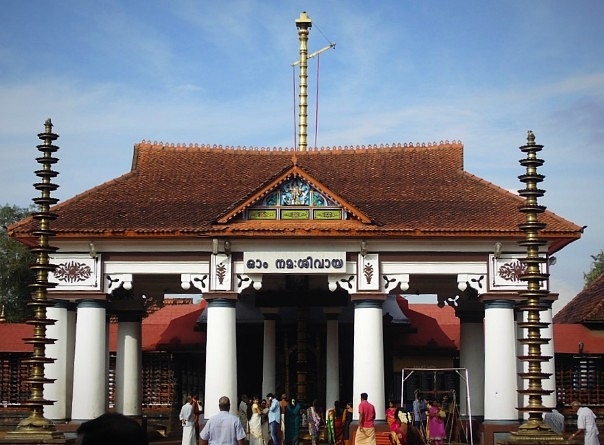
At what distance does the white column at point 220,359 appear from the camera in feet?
99.8

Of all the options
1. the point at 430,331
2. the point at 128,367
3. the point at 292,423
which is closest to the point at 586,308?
the point at 430,331

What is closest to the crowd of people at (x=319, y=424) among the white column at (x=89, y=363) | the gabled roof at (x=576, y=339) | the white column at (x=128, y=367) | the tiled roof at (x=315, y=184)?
the gabled roof at (x=576, y=339)

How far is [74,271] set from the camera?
104 feet

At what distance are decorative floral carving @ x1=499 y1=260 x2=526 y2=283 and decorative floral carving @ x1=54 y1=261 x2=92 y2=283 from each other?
1137cm

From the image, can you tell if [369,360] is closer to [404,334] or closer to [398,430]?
[398,430]

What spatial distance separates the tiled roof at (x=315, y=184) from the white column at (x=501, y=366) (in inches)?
91.5

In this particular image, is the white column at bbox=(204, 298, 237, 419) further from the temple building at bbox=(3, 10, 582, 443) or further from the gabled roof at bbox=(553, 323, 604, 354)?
the gabled roof at bbox=(553, 323, 604, 354)

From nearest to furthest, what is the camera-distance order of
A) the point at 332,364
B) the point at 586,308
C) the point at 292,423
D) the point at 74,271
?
1. the point at 292,423
2. the point at 74,271
3. the point at 332,364
4. the point at 586,308

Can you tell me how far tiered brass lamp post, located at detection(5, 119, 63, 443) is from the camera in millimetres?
21141

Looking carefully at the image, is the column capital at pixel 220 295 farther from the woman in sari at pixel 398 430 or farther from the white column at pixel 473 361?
the white column at pixel 473 361

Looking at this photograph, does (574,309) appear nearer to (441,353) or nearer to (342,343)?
(441,353)

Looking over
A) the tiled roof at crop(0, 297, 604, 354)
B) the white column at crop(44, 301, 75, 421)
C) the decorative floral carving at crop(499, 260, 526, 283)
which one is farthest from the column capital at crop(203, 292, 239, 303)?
the tiled roof at crop(0, 297, 604, 354)

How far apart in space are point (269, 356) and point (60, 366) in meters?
8.49

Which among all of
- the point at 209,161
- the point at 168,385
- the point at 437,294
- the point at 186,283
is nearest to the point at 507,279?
the point at 437,294
